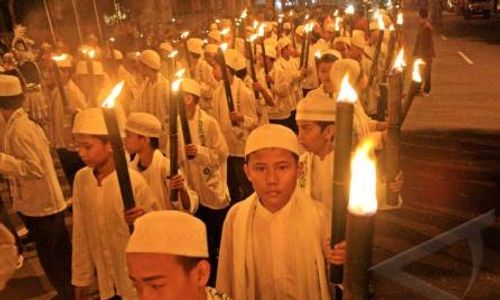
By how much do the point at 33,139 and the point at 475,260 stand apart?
4688mm

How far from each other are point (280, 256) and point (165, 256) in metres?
0.93

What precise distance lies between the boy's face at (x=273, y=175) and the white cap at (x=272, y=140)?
0.10 ft

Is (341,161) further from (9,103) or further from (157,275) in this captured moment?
(9,103)

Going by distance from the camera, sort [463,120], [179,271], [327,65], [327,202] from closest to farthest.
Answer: [179,271]
[327,202]
[327,65]
[463,120]

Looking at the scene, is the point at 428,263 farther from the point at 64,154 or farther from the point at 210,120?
the point at 64,154

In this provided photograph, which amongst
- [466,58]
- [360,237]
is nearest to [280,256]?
[360,237]

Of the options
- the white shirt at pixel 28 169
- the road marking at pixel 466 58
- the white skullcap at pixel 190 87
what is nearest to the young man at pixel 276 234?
the white skullcap at pixel 190 87

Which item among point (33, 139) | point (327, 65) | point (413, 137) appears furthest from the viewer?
point (413, 137)

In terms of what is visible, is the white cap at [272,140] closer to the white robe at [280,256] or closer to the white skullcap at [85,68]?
the white robe at [280,256]

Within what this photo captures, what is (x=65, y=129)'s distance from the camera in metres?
7.55

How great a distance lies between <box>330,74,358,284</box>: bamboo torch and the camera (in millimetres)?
1279

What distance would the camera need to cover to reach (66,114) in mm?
7559

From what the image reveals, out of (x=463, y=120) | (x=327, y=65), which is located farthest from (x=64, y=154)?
(x=463, y=120)

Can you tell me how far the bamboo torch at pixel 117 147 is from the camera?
2.26 m
